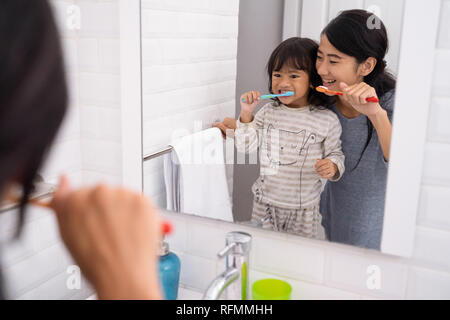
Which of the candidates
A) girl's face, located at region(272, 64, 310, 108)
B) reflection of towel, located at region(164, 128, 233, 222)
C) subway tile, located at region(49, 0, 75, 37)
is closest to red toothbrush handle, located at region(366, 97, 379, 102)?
girl's face, located at region(272, 64, 310, 108)

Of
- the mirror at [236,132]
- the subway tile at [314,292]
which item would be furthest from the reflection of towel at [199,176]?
the subway tile at [314,292]

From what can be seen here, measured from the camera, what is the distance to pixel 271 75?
3.02 ft

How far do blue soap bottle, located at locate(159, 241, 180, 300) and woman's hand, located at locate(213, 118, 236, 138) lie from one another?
0.96 ft

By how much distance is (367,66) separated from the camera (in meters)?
0.84

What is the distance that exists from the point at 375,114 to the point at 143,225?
550mm

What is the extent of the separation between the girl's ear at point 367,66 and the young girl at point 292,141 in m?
0.09

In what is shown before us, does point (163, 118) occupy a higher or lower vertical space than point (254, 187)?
higher

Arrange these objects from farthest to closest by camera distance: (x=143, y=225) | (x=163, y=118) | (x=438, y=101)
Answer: (x=163, y=118) → (x=438, y=101) → (x=143, y=225)

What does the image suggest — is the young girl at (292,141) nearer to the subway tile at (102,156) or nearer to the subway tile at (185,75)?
the subway tile at (185,75)

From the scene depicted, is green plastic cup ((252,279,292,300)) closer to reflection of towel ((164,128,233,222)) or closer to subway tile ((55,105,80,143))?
reflection of towel ((164,128,233,222))

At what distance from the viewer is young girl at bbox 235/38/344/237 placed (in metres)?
0.90

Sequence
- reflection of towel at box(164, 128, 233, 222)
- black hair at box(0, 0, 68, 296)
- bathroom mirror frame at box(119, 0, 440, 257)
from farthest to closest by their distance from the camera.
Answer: reflection of towel at box(164, 128, 233, 222), bathroom mirror frame at box(119, 0, 440, 257), black hair at box(0, 0, 68, 296)

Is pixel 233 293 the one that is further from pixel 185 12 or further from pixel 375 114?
pixel 185 12
